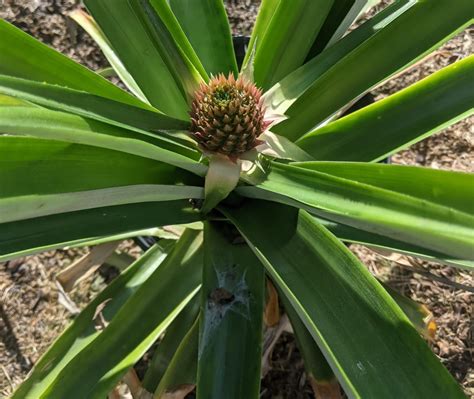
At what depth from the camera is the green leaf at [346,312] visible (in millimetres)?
691

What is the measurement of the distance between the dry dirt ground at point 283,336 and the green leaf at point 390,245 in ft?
1.61

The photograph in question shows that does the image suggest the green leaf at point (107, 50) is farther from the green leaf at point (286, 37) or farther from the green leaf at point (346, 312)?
the green leaf at point (346, 312)

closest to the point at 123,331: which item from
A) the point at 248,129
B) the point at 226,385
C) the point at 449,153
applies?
the point at 226,385

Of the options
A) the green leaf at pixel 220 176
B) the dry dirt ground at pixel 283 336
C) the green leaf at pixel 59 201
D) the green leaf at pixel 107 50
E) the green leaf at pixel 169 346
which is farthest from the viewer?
the dry dirt ground at pixel 283 336

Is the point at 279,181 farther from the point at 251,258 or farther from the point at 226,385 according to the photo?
the point at 226,385

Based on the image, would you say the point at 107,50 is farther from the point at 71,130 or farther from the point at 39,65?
the point at 71,130

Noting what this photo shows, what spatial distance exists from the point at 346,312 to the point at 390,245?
0.12 meters

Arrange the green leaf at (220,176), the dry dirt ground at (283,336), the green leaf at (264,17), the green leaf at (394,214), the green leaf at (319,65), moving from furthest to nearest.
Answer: the dry dirt ground at (283,336) < the green leaf at (264,17) < the green leaf at (319,65) < the green leaf at (220,176) < the green leaf at (394,214)

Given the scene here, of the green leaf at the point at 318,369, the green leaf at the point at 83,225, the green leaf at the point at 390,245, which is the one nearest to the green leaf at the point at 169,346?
the green leaf at the point at 318,369

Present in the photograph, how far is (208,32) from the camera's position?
A: 101 centimetres

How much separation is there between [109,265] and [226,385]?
830 mm

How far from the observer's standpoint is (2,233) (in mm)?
805

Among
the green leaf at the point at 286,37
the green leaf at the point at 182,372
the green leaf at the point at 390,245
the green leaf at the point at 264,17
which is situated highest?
the green leaf at the point at 264,17

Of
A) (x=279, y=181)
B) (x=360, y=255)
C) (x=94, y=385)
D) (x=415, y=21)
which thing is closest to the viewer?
(x=279, y=181)
